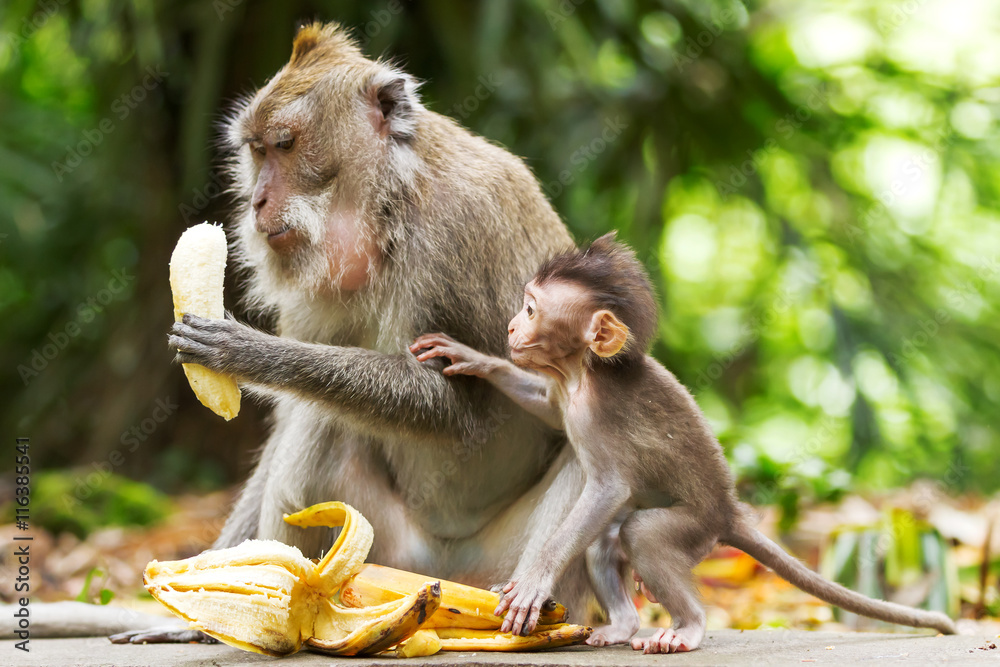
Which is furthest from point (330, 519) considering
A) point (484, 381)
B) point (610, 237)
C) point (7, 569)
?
point (7, 569)

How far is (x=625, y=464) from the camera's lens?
10.5 feet

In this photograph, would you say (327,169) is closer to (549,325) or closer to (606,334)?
(549,325)

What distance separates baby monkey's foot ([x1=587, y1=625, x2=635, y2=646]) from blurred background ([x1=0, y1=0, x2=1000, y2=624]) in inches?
125

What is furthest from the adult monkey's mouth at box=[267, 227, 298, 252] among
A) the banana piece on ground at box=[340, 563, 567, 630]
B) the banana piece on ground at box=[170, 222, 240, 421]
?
the banana piece on ground at box=[340, 563, 567, 630]

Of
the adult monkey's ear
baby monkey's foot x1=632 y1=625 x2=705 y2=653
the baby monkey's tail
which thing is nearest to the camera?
baby monkey's foot x1=632 y1=625 x2=705 y2=653

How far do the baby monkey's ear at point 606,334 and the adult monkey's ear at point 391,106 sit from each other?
1.33 m

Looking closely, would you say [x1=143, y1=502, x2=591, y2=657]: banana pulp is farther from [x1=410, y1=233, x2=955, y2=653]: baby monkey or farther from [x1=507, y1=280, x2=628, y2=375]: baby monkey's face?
[x1=507, y1=280, x2=628, y2=375]: baby monkey's face

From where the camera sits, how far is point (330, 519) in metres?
3.65

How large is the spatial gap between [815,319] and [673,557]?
8.18 meters

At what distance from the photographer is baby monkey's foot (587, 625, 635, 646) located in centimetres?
336

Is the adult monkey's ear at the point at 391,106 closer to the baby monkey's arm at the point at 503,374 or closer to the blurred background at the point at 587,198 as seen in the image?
the baby monkey's arm at the point at 503,374

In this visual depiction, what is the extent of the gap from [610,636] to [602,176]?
617 centimetres

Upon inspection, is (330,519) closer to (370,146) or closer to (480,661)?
(480,661)

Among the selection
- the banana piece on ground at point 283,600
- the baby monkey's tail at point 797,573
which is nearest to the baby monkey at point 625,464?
the baby monkey's tail at point 797,573
